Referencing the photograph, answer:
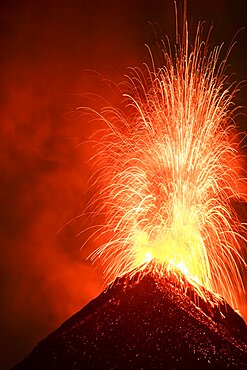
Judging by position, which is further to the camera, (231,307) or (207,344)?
(231,307)

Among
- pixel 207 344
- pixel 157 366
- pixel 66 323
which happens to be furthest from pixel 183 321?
pixel 66 323

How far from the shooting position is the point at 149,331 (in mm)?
26422

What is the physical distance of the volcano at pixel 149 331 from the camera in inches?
984

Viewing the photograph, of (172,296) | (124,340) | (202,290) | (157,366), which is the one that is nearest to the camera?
(157,366)

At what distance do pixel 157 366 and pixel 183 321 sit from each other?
11.1ft

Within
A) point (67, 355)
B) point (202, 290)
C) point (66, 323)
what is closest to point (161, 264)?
point (202, 290)

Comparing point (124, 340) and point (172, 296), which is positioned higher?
point (172, 296)

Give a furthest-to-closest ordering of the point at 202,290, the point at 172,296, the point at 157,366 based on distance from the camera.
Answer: the point at 202,290, the point at 172,296, the point at 157,366

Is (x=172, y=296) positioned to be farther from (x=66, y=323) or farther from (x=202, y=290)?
(x=66, y=323)

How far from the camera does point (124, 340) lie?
85.0ft

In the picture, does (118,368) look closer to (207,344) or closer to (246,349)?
(207,344)

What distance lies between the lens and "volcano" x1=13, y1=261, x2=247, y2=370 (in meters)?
25.0

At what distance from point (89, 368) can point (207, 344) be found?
4.60 m

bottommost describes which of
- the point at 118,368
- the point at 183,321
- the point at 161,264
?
the point at 118,368
